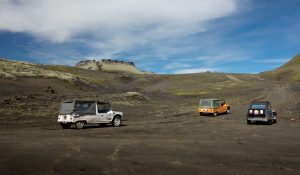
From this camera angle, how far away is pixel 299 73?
169375mm

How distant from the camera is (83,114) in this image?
103 feet

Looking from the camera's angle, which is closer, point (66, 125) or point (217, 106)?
point (66, 125)

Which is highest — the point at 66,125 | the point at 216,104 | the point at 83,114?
the point at 216,104

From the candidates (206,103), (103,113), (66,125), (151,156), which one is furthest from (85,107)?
(206,103)

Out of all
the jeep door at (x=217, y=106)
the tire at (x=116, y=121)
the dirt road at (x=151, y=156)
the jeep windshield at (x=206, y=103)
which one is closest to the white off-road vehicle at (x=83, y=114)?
the tire at (x=116, y=121)

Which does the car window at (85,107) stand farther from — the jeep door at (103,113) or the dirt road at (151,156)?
the dirt road at (151,156)

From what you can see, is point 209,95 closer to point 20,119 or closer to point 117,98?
point 117,98

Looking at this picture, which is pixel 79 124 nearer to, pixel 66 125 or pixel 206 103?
pixel 66 125

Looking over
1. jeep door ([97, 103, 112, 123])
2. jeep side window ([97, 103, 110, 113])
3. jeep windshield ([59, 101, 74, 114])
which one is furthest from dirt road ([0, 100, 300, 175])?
jeep side window ([97, 103, 110, 113])

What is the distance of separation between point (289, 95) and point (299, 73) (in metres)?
95.9

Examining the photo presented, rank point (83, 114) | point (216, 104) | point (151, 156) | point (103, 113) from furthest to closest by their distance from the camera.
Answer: point (216, 104), point (103, 113), point (83, 114), point (151, 156)

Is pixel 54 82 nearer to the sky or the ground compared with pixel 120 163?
nearer to the sky

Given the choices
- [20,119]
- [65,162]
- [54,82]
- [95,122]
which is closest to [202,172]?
[65,162]

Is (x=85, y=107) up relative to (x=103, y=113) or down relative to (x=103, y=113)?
up
